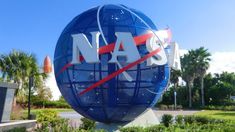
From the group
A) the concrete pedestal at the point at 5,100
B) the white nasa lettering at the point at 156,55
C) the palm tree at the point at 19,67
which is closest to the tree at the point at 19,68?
the palm tree at the point at 19,67

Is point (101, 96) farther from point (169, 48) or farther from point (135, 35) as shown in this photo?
point (169, 48)

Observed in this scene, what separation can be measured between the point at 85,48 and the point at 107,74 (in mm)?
1160

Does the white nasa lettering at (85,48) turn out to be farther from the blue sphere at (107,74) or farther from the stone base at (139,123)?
the stone base at (139,123)

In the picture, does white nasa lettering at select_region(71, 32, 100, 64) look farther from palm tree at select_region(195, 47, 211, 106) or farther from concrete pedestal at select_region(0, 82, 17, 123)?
palm tree at select_region(195, 47, 211, 106)

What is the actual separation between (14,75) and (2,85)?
56.4 feet

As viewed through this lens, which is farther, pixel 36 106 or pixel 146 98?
pixel 36 106

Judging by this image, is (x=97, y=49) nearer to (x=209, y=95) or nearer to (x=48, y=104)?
(x=48, y=104)

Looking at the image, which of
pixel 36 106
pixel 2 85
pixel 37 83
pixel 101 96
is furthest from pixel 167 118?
pixel 36 106

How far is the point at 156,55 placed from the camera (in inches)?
521

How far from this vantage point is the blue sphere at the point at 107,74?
12766mm

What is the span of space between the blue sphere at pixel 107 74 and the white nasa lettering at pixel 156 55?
0.69ft

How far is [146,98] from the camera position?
13461mm

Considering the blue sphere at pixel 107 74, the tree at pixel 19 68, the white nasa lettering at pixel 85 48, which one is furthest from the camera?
the tree at pixel 19 68

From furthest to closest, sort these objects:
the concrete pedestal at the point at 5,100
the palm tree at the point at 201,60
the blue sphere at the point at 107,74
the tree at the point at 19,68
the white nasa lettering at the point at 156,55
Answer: the palm tree at the point at 201,60, the tree at the point at 19,68, the concrete pedestal at the point at 5,100, the white nasa lettering at the point at 156,55, the blue sphere at the point at 107,74
